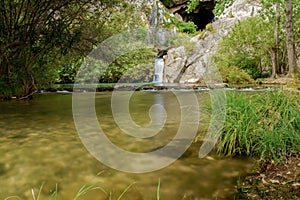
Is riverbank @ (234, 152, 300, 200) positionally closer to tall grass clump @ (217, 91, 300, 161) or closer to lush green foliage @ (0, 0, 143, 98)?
tall grass clump @ (217, 91, 300, 161)

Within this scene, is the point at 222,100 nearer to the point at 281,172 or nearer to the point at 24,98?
the point at 281,172

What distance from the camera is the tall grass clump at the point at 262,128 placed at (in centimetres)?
275

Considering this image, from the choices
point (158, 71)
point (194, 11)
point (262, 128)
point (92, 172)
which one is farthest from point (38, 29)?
point (194, 11)

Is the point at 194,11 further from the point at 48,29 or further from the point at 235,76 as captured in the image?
the point at 48,29

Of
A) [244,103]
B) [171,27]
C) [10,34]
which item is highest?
[171,27]

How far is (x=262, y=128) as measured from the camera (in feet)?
9.98

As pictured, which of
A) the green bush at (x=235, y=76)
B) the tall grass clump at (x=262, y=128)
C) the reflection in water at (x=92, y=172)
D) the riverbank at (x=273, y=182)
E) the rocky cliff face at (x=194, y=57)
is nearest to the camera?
the riverbank at (x=273, y=182)

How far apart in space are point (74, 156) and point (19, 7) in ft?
23.3

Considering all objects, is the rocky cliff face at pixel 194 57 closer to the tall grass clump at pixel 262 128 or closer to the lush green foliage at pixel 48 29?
the lush green foliage at pixel 48 29

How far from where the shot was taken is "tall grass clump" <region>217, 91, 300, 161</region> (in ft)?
9.03

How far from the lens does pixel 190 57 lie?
25.7 metres

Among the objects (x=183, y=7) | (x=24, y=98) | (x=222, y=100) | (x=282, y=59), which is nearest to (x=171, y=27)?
(x=183, y=7)

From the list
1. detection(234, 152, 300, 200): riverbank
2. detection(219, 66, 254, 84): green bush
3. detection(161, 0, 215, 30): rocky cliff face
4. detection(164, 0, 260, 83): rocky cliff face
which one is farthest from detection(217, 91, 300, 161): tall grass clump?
detection(161, 0, 215, 30): rocky cliff face

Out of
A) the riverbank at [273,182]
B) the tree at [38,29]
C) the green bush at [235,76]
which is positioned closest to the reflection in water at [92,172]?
the riverbank at [273,182]
